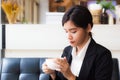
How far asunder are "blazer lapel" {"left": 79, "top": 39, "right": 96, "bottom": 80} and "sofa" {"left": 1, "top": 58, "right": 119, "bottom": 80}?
710mm

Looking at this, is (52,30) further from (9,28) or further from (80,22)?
(80,22)

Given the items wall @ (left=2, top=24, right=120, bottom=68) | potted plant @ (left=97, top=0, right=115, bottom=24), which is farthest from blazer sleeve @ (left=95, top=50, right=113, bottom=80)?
potted plant @ (left=97, top=0, right=115, bottom=24)

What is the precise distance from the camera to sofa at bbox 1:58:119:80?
186 cm

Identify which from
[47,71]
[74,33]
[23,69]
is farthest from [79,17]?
[23,69]

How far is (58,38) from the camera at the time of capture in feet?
6.72

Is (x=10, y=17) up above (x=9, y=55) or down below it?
above

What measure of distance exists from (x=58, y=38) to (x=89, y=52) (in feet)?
2.83

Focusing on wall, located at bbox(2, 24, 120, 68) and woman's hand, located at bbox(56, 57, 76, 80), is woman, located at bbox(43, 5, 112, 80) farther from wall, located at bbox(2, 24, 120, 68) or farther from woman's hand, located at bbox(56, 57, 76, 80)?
wall, located at bbox(2, 24, 120, 68)

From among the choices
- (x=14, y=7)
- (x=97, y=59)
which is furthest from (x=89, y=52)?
(x=14, y=7)

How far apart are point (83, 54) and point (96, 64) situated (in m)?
0.09

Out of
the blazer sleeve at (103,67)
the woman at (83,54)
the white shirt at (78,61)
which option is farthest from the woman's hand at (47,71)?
the blazer sleeve at (103,67)

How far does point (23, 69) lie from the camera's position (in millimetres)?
1887

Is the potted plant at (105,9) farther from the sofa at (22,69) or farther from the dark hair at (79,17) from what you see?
the dark hair at (79,17)

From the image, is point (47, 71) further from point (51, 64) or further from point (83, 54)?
point (83, 54)
